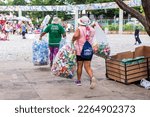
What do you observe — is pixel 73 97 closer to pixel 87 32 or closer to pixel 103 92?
pixel 103 92

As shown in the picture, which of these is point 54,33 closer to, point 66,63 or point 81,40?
point 66,63

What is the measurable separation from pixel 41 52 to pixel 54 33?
0.91 metres

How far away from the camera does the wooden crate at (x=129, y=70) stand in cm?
822

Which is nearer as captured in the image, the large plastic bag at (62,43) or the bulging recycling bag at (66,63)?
the bulging recycling bag at (66,63)

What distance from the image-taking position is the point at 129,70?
26.9ft

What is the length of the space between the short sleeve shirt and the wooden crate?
6.50 feet

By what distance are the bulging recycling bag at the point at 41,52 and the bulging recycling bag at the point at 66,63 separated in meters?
2.16

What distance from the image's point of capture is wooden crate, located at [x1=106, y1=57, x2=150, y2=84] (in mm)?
8221

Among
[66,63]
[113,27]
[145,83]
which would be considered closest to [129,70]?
[145,83]

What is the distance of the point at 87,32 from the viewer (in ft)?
25.7

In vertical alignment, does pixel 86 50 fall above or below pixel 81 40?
below

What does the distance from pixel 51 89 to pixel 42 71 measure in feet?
8.07

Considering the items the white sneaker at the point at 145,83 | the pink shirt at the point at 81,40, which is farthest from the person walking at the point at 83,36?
the white sneaker at the point at 145,83

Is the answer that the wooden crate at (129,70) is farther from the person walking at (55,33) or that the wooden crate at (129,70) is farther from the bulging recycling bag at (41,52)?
the bulging recycling bag at (41,52)
